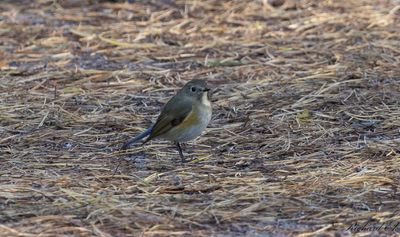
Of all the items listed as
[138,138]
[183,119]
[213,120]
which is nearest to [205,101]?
[183,119]

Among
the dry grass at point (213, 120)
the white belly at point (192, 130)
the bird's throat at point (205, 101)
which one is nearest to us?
the dry grass at point (213, 120)

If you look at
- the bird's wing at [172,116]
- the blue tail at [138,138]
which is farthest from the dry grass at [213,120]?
the bird's wing at [172,116]

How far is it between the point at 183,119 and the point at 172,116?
0.31 ft

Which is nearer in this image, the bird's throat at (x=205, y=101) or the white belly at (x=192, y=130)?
the white belly at (x=192, y=130)

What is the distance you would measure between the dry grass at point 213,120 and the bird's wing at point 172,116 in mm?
→ 215

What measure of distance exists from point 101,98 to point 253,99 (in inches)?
51.7

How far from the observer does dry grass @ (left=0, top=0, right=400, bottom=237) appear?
5.69 metres

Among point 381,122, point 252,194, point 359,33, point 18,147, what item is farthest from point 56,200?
point 359,33

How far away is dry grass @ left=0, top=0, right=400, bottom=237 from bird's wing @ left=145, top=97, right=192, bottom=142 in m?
0.21

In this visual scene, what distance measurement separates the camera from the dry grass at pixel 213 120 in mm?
5688

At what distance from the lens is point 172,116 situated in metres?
7.37

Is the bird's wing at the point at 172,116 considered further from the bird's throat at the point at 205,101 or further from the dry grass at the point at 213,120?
the dry grass at the point at 213,120

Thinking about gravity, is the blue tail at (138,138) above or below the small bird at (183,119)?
below

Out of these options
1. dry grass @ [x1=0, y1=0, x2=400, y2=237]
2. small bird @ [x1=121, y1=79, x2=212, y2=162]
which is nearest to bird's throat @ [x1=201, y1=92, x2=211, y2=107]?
small bird @ [x1=121, y1=79, x2=212, y2=162]
